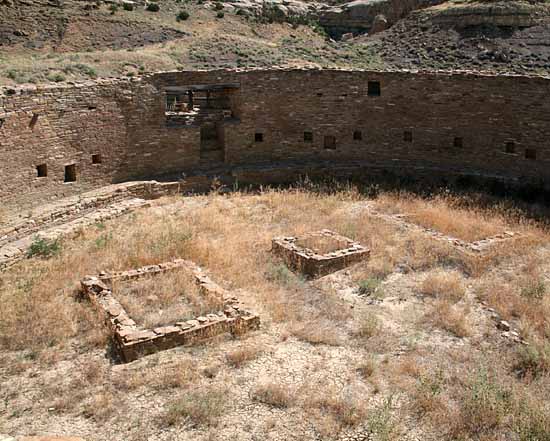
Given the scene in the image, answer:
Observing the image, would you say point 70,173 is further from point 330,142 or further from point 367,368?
point 367,368

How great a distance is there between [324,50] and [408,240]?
505 inches

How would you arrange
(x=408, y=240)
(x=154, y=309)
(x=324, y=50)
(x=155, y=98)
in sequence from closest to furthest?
(x=154, y=309)
(x=408, y=240)
(x=155, y=98)
(x=324, y=50)

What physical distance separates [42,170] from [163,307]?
17.7 ft

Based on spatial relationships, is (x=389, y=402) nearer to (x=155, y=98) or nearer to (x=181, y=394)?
(x=181, y=394)

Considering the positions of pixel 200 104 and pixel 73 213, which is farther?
pixel 200 104

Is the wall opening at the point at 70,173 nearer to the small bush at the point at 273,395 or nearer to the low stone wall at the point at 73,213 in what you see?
the low stone wall at the point at 73,213

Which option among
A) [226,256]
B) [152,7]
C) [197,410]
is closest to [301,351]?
[197,410]

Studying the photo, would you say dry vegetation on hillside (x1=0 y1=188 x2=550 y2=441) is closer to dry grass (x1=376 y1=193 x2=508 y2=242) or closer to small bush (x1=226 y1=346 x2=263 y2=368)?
small bush (x1=226 y1=346 x2=263 y2=368)

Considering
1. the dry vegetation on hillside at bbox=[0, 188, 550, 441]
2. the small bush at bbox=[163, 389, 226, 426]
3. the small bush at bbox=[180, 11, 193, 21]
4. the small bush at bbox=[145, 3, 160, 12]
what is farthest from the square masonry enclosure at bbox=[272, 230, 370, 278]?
the small bush at bbox=[145, 3, 160, 12]

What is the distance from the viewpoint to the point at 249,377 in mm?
6926

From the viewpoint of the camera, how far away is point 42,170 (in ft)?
40.0

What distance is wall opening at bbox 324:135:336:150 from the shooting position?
15.7 meters

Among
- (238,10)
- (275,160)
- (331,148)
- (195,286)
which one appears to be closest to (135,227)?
(195,286)

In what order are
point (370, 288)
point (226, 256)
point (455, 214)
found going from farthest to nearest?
1. point (455, 214)
2. point (226, 256)
3. point (370, 288)
